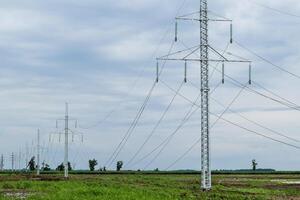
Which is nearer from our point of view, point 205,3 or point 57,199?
point 57,199

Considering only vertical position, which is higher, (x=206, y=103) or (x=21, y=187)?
(x=206, y=103)

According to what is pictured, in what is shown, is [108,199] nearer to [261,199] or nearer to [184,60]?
[261,199]

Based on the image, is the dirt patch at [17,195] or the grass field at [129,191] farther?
the grass field at [129,191]

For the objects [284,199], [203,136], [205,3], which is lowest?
[284,199]

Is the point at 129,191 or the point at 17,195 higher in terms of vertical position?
the point at 129,191

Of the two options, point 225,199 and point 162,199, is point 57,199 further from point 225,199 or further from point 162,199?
point 225,199

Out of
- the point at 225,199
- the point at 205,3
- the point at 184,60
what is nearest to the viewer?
the point at 225,199

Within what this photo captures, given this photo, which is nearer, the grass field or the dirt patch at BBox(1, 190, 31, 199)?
the dirt patch at BBox(1, 190, 31, 199)

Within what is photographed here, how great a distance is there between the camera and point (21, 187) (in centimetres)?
6462

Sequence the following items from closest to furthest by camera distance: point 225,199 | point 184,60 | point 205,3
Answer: point 225,199 → point 184,60 → point 205,3

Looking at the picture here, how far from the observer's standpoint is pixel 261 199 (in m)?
44.8

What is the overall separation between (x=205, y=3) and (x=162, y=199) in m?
28.0

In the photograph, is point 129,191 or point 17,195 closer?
point 17,195

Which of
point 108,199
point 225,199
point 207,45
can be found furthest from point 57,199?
point 207,45
